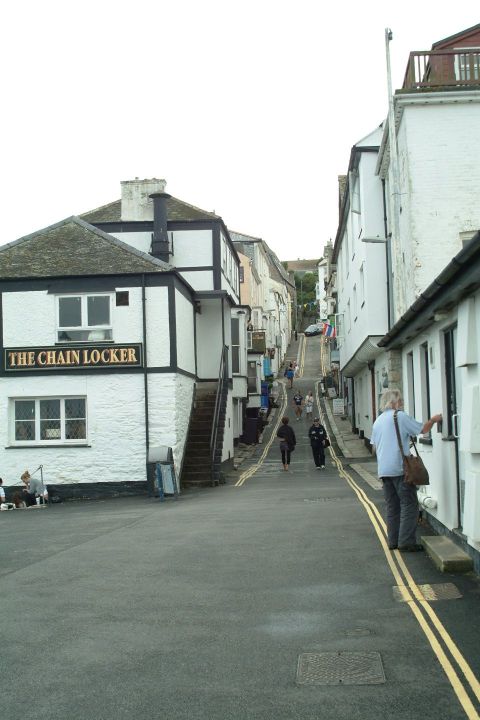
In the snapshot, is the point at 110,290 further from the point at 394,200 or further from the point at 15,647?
the point at 15,647

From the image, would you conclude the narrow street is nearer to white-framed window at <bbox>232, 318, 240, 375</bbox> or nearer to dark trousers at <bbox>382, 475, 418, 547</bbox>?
dark trousers at <bbox>382, 475, 418, 547</bbox>

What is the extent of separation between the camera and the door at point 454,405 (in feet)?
29.4

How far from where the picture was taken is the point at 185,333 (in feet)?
81.9

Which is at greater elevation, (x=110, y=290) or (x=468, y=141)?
(x=468, y=141)

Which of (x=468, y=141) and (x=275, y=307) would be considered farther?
(x=275, y=307)

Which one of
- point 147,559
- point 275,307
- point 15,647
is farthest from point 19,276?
point 275,307

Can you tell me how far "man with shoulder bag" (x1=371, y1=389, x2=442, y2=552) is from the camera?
371 inches

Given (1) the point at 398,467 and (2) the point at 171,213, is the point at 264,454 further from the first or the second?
(1) the point at 398,467

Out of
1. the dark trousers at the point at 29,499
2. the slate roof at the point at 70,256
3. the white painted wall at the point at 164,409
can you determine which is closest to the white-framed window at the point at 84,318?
the slate roof at the point at 70,256

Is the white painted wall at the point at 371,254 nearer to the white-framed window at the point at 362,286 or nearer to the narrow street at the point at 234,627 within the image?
the white-framed window at the point at 362,286

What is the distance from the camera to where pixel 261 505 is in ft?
52.4

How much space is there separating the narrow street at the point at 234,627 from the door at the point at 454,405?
2.91 ft

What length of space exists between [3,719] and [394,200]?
1874 cm

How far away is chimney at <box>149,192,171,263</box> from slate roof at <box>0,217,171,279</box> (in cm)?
697
